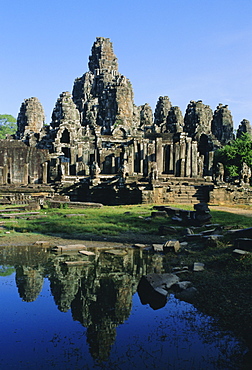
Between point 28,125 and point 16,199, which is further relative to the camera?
point 28,125

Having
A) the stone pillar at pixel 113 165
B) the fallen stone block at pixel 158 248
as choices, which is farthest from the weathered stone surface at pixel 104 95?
the fallen stone block at pixel 158 248

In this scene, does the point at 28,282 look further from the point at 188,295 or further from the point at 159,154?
the point at 159,154

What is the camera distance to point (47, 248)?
28.5ft

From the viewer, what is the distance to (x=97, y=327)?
4156mm

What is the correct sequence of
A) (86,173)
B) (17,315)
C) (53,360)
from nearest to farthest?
(53,360) → (17,315) → (86,173)

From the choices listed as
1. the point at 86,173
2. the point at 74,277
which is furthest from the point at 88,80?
the point at 74,277

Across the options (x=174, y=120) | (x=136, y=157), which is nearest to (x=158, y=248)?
(x=136, y=157)

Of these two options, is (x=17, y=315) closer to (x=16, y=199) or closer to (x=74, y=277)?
(x=74, y=277)

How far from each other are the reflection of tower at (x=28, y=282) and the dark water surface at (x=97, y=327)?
2 cm

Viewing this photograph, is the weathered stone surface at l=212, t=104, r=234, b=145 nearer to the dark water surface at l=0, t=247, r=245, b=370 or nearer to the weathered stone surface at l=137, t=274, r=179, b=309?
the weathered stone surface at l=137, t=274, r=179, b=309

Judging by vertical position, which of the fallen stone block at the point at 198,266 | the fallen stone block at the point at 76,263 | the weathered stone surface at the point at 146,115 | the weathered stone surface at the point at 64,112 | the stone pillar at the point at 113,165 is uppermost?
the weathered stone surface at the point at 146,115

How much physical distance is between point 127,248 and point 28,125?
2382 inches

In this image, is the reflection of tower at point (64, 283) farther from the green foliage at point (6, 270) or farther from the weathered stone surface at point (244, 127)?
the weathered stone surface at point (244, 127)

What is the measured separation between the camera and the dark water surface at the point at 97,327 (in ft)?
11.1
